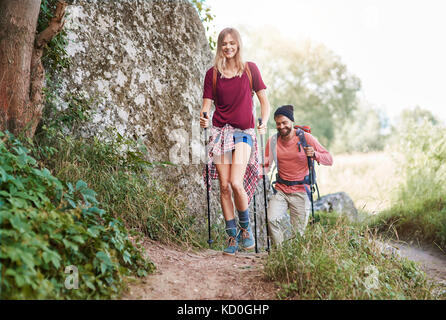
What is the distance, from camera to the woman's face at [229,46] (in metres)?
4.71

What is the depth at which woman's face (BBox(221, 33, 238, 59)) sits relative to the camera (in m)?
4.71

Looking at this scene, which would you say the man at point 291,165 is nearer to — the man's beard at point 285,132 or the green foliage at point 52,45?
the man's beard at point 285,132

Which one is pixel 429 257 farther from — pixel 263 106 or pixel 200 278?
pixel 200 278

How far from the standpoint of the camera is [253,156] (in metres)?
5.14

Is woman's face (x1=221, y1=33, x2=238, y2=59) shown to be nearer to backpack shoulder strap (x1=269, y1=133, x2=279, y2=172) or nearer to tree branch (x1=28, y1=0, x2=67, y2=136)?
backpack shoulder strap (x1=269, y1=133, x2=279, y2=172)

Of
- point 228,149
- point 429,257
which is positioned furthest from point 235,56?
point 429,257

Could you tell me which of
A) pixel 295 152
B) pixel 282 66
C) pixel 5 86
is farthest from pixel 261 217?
pixel 282 66

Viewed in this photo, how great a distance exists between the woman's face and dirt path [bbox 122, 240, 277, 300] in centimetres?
240

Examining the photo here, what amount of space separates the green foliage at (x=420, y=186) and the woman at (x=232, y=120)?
4.00 meters

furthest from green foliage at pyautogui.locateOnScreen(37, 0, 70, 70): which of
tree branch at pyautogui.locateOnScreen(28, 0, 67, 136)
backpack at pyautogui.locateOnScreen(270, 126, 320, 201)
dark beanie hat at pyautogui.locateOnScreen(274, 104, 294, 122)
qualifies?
backpack at pyautogui.locateOnScreen(270, 126, 320, 201)

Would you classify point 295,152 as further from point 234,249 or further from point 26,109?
point 26,109

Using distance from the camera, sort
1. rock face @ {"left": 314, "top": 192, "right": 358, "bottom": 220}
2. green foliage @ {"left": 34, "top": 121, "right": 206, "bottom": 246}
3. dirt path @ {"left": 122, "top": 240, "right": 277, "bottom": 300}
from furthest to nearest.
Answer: rock face @ {"left": 314, "top": 192, "right": 358, "bottom": 220}, green foliage @ {"left": 34, "top": 121, "right": 206, "bottom": 246}, dirt path @ {"left": 122, "top": 240, "right": 277, "bottom": 300}
